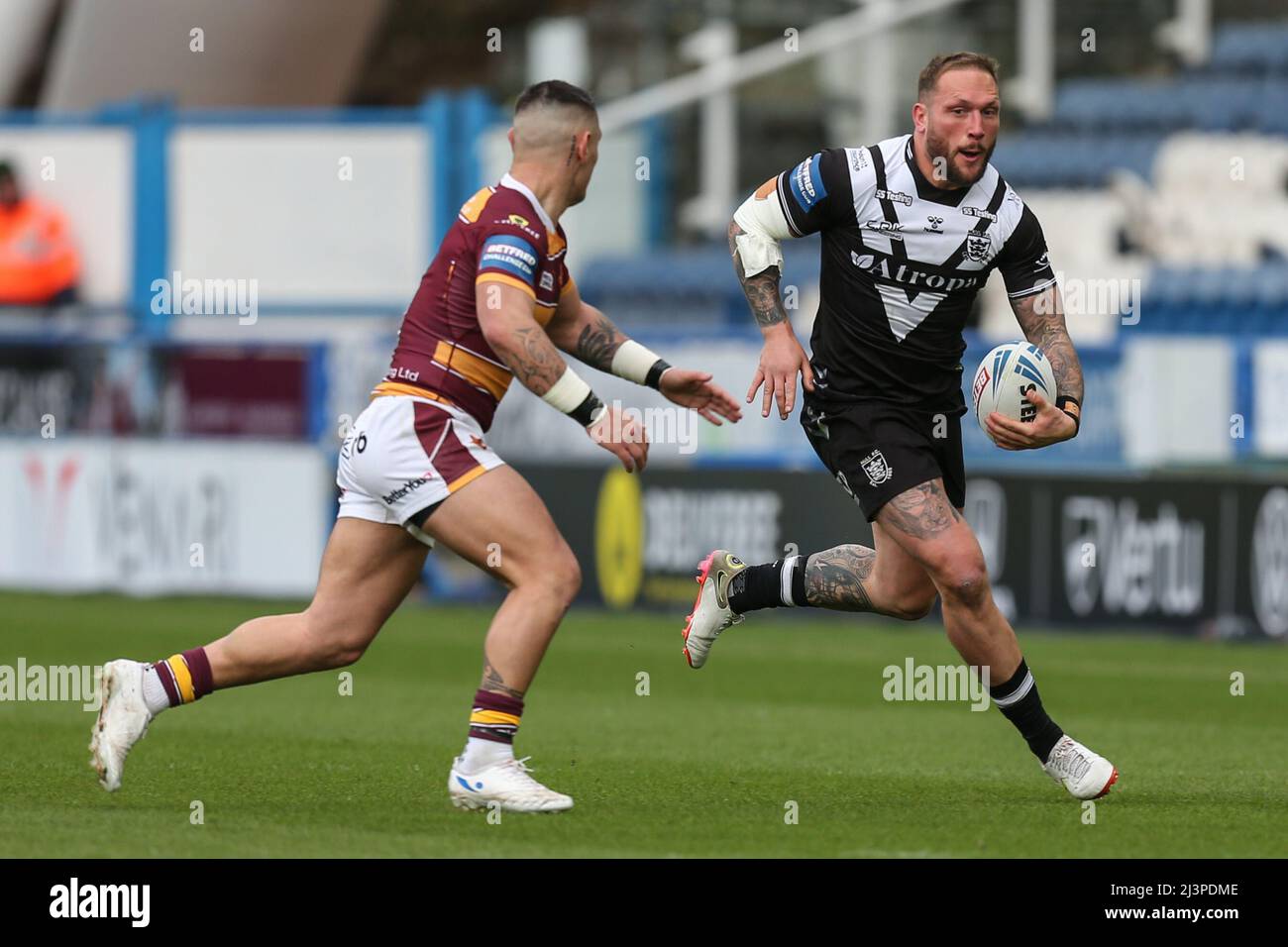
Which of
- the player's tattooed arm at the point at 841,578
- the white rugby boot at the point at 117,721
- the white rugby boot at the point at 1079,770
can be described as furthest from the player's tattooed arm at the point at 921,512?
the white rugby boot at the point at 117,721

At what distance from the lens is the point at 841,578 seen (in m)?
8.80

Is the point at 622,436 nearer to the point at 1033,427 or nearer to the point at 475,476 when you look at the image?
the point at 475,476

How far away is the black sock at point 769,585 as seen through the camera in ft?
29.3

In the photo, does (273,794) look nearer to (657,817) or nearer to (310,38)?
(657,817)

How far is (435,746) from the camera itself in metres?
10.0

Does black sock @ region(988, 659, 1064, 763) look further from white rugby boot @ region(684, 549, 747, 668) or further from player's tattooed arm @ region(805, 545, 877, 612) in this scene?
white rugby boot @ region(684, 549, 747, 668)

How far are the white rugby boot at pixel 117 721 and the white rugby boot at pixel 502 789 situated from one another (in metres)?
1.11

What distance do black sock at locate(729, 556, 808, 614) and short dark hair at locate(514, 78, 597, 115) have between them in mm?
Result: 2020

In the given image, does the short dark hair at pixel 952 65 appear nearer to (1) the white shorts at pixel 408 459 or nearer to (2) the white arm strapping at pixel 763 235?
(2) the white arm strapping at pixel 763 235

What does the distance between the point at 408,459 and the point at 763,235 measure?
65.8 inches

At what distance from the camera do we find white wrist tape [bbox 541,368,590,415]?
7598 mm

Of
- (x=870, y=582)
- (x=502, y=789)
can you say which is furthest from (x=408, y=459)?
(x=870, y=582)
